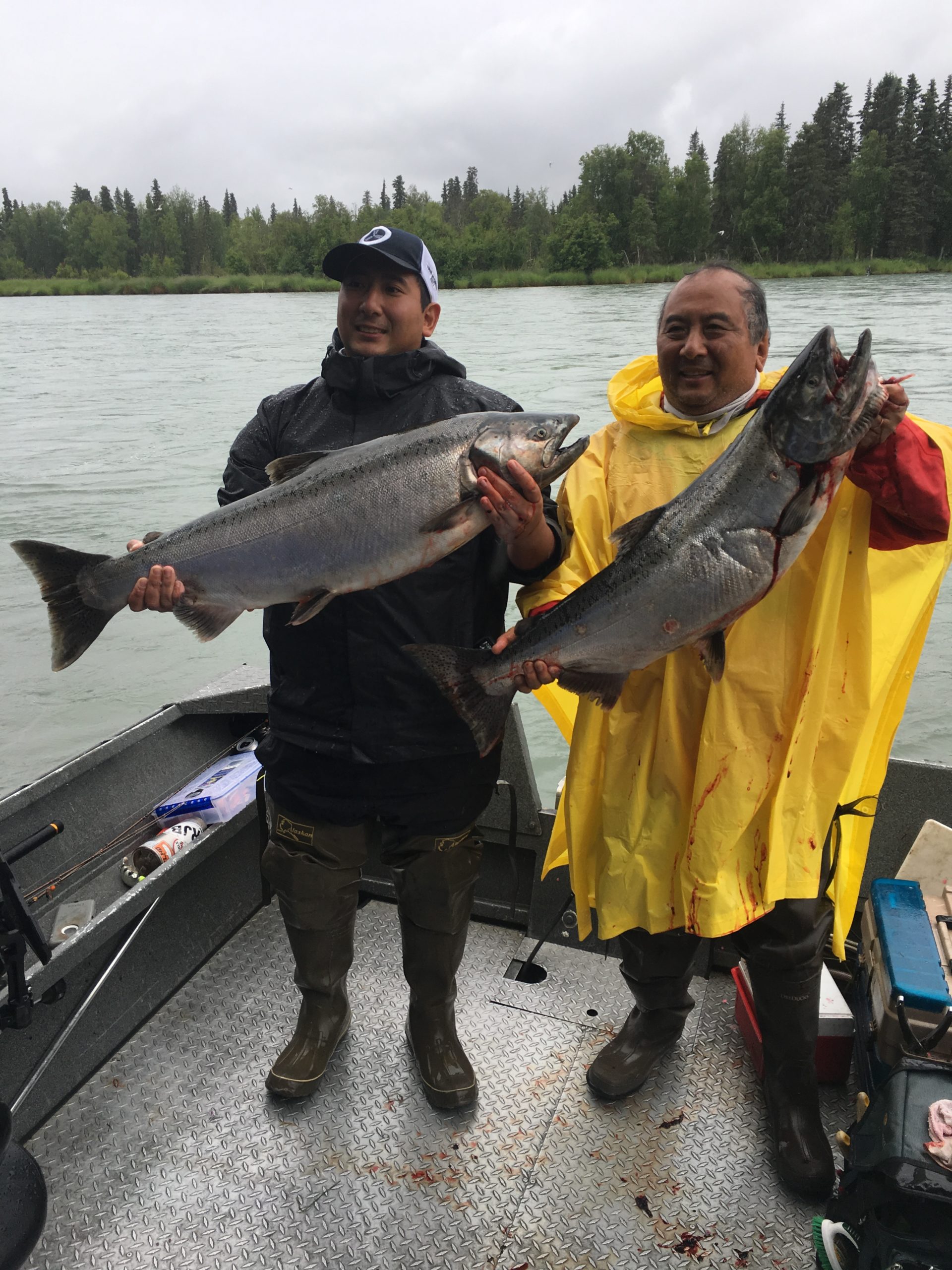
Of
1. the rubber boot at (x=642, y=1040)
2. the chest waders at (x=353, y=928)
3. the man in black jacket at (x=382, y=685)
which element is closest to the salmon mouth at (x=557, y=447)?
the man in black jacket at (x=382, y=685)

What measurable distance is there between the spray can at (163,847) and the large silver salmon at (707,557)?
168 centimetres

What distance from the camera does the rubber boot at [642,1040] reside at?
2633 millimetres

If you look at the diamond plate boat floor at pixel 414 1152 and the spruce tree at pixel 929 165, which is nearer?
the diamond plate boat floor at pixel 414 1152

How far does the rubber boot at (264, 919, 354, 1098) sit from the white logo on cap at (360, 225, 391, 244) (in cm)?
198

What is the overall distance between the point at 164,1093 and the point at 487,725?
1.63 m

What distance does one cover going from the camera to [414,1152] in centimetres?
254

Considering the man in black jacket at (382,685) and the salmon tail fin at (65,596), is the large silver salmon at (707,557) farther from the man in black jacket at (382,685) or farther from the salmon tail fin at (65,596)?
the salmon tail fin at (65,596)

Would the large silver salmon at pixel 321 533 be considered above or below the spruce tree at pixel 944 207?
below

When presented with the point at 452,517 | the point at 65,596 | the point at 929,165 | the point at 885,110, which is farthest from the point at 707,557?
the point at 885,110

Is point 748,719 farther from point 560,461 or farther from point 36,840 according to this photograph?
point 36,840

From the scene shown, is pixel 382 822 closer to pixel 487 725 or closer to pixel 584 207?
pixel 487 725

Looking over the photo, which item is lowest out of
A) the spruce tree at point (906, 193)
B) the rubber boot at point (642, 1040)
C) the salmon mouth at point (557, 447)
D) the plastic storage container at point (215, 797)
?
the rubber boot at point (642, 1040)

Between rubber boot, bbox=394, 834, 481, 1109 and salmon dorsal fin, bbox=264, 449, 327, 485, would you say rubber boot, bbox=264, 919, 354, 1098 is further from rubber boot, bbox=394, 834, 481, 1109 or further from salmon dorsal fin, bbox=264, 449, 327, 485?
salmon dorsal fin, bbox=264, 449, 327, 485

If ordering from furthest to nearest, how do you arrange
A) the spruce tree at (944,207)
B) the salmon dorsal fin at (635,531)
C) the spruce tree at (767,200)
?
the spruce tree at (767,200) → the spruce tree at (944,207) → the salmon dorsal fin at (635,531)
